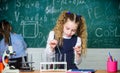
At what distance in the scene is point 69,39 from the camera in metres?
3.91

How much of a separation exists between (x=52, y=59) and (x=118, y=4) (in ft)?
4.64

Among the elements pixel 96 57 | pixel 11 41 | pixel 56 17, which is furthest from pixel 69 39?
pixel 11 41

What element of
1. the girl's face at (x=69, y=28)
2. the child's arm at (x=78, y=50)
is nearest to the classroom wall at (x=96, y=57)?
the child's arm at (x=78, y=50)

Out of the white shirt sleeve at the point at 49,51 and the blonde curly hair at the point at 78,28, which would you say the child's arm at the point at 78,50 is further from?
the white shirt sleeve at the point at 49,51

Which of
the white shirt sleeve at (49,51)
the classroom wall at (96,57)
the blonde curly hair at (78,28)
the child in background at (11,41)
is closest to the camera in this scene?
the white shirt sleeve at (49,51)

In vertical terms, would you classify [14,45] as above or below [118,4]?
below

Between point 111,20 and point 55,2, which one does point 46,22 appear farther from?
point 111,20

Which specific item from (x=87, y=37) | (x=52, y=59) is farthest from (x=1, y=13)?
(x=87, y=37)

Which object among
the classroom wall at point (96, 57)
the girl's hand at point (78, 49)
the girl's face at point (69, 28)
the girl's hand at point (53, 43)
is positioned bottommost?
the classroom wall at point (96, 57)

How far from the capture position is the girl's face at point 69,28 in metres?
3.83

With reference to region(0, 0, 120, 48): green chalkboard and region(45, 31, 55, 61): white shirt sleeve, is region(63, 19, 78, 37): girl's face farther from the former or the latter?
region(0, 0, 120, 48): green chalkboard

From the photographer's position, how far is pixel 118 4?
417 centimetres

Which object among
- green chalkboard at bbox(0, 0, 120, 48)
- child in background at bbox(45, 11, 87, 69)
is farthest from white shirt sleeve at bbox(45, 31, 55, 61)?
green chalkboard at bbox(0, 0, 120, 48)

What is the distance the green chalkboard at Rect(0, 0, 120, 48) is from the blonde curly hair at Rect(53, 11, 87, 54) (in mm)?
178
